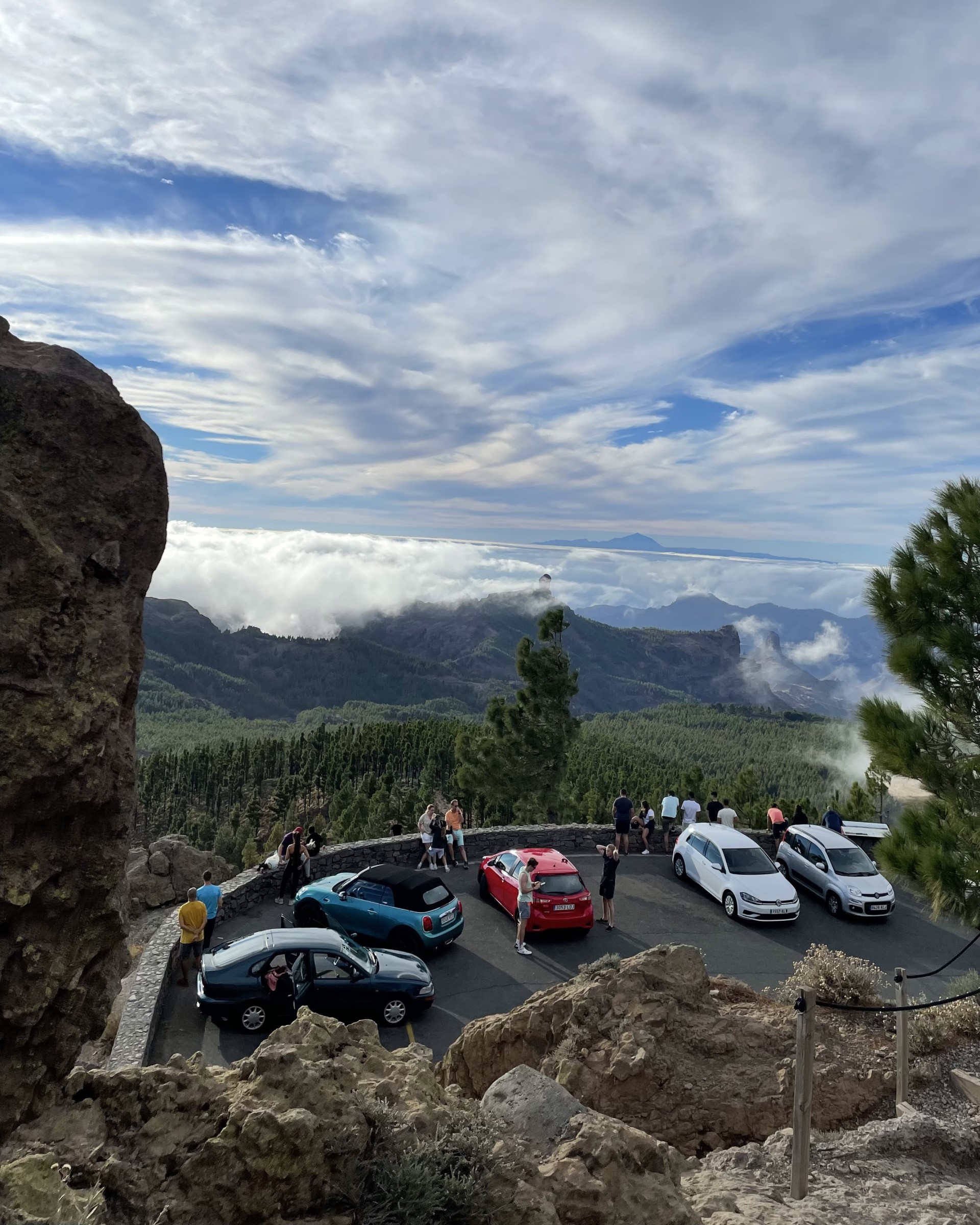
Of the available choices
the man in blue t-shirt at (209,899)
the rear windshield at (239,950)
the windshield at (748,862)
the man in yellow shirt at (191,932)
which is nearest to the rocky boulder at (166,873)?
the man in blue t-shirt at (209,899)

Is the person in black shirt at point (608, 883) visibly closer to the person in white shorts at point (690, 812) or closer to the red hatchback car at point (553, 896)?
the red hatchback car at point (553, 896)

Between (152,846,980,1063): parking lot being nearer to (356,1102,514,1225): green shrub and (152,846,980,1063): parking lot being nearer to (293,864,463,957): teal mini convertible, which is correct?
(293,864,463,957): teal mini convertible

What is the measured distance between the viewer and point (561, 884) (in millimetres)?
14055

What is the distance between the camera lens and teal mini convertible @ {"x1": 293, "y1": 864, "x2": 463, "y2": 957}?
507 inches

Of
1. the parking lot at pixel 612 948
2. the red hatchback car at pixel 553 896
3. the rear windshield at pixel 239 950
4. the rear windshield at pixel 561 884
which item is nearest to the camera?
the rear windshield at pixel 239 950

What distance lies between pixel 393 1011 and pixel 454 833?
715 centimetres

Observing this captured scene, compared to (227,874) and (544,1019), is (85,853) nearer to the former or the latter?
(544,1019)

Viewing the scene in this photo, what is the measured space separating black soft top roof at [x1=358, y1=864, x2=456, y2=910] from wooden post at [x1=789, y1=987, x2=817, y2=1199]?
7.94 metres

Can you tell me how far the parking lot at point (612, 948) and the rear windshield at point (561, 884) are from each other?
0.97 metres

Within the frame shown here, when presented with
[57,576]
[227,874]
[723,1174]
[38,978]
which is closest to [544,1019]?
[723,1174]

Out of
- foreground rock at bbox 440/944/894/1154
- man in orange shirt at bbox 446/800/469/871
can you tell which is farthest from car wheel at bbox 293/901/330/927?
foreground rock at bbox 440/944/894/1154

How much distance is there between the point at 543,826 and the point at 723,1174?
1360cm

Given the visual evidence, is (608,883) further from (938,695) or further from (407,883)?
(938,695)

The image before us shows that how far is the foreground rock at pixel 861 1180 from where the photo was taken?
5.56m
